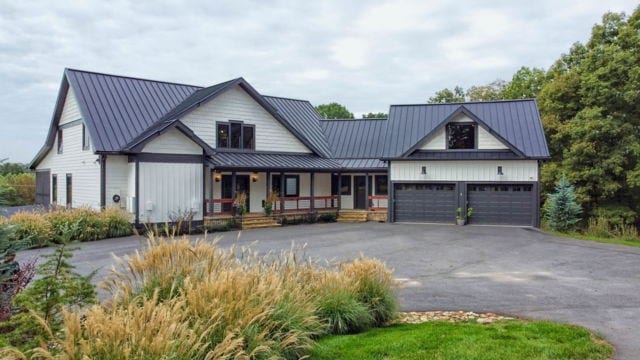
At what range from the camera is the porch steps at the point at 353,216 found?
2477cm

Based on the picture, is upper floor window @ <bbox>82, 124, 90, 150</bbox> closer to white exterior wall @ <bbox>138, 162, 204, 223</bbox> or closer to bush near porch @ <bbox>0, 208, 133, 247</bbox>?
white exterior wall @ <bbox>138, 162, 204, 223</bbox>

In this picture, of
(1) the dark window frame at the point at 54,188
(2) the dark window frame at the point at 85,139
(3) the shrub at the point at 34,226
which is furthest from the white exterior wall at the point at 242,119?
(1) the dark window frame at the point at 54,188

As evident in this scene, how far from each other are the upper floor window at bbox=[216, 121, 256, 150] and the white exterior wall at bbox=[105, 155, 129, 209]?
4.71 meters

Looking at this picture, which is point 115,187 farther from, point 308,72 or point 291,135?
point 308,72

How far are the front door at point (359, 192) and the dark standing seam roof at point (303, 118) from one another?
225 centimetres

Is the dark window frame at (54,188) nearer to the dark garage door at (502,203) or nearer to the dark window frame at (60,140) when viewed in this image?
the dark window frame at (60,140)

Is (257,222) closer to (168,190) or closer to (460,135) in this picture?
(168,190)

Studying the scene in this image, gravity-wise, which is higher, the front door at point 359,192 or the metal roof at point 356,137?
the metal roof at point 356,137

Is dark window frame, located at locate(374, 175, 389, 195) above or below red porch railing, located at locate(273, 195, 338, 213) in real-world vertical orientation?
above

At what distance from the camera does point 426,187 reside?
78.1ft

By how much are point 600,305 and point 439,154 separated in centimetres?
1586

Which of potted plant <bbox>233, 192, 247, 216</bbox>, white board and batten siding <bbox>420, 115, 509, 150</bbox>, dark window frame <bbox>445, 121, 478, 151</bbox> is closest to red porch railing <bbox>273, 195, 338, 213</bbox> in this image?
potted plant <bbox>233, 192, 247, 216</bbox>

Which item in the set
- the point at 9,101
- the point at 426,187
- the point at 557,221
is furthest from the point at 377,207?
the point at 9,101

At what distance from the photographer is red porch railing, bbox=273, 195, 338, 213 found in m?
23.8
